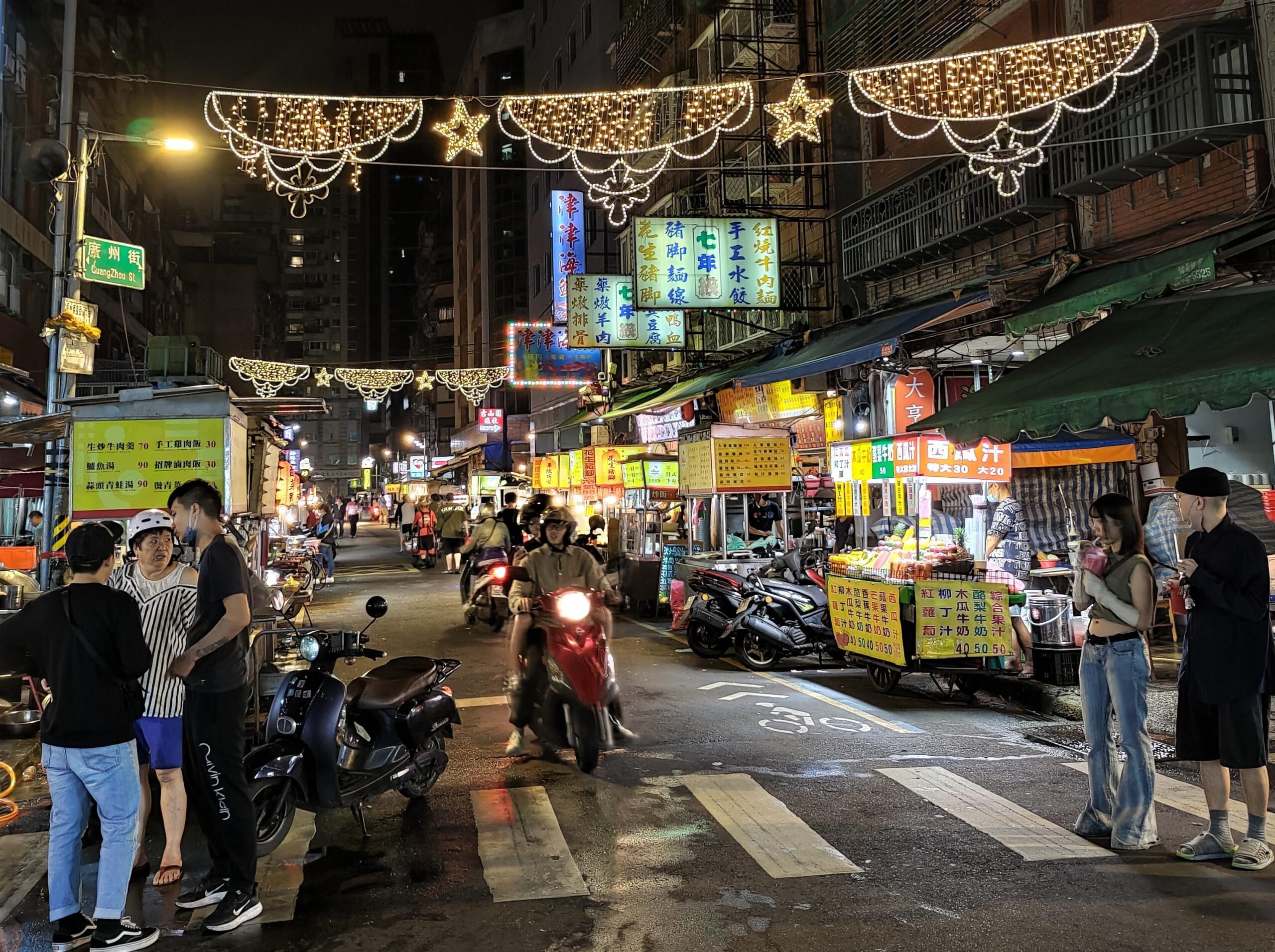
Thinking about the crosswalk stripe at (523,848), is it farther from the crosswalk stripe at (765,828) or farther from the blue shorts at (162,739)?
the blue shorts at (162,739)

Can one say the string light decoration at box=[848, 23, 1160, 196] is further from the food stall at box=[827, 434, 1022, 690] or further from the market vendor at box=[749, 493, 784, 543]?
the market vendor at box=[749, 493, 784, 543]

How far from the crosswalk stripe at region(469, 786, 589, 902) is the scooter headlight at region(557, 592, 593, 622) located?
1286 mm

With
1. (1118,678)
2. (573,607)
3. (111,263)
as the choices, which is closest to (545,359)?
(111,263)

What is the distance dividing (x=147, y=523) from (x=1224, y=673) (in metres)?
5.84

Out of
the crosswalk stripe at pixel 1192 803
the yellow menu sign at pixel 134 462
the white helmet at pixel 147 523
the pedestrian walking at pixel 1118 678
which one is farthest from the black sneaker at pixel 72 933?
the crosswalk stripe at pixel 1192 803

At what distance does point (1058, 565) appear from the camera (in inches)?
460

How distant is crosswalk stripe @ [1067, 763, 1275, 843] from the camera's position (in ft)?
18.1

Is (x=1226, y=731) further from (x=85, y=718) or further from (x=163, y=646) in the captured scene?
(x=163, y=646)

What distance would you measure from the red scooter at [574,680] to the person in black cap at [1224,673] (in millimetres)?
3783

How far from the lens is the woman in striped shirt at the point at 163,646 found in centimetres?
500

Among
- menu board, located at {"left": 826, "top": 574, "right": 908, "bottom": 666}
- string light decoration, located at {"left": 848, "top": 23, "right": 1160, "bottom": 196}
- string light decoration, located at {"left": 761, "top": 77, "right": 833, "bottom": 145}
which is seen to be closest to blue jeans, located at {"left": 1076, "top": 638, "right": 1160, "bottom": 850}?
menu board, located at {"left": 826, "top": 574, "right": 908, "bottom": 666}

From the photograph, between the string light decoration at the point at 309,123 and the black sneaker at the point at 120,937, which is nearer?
the black sneaker at the point at 120,937

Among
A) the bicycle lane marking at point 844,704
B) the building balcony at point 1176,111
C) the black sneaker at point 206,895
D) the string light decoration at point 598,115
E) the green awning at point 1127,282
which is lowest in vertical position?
the bicycle lane marking at point 844,704

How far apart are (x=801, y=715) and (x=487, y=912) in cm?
492
